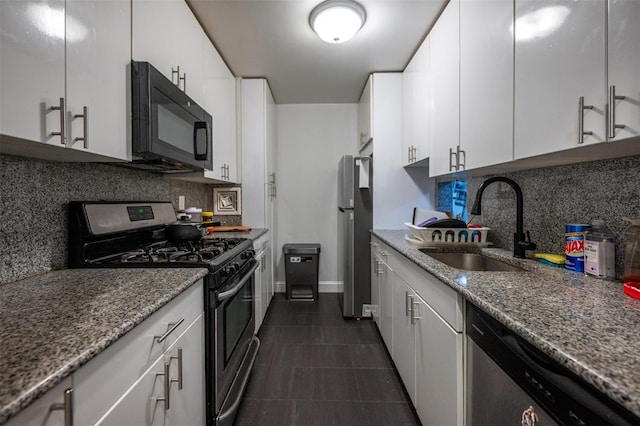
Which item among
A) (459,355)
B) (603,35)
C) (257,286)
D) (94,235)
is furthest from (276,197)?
(603,35)

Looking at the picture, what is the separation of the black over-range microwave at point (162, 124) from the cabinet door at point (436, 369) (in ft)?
4.69

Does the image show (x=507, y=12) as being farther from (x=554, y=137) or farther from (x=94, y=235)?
(x=94, y=235)

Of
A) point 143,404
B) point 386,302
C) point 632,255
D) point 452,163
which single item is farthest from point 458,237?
point 143,404

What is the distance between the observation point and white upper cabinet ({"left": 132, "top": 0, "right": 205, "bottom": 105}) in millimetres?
1312

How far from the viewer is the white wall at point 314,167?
143 inches

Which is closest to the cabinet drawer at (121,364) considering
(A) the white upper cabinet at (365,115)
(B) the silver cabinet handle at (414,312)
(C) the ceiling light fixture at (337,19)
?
(B) the silver cabinet handle at (414,312)

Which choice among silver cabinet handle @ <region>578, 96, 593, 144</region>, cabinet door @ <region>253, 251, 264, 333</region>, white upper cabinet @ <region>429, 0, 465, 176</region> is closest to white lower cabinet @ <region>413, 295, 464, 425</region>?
silver cabinet handle @ <region>578, 96, 593, 144</region>

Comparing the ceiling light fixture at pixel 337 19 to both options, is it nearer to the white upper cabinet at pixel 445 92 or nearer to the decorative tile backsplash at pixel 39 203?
the white upper cabinet at pixel 445 92

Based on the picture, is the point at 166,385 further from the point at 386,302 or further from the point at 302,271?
the point at 302,271

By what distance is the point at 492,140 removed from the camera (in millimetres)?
1337

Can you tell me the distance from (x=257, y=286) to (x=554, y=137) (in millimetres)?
2040

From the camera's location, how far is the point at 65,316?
2.32 feet

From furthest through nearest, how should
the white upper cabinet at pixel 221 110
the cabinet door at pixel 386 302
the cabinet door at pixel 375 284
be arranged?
the cabinet door at pixel 375 284 → the white upper cabinet at pixel 221 110 → the cabinet door at pixel 386 302

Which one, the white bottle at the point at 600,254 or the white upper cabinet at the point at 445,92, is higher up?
the white upper cabinet at the point at 445,92
